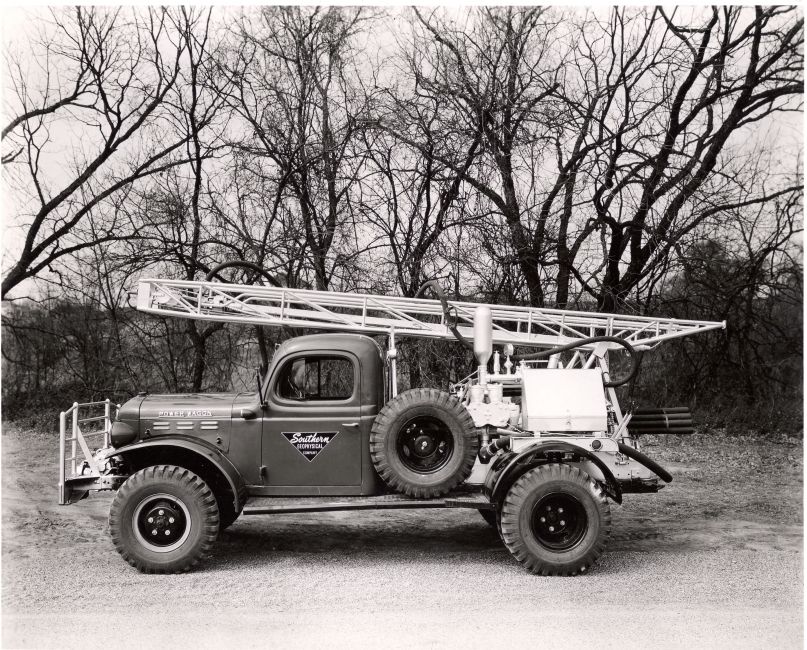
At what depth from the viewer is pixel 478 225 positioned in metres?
12.7

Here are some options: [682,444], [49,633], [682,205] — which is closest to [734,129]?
[682,205]

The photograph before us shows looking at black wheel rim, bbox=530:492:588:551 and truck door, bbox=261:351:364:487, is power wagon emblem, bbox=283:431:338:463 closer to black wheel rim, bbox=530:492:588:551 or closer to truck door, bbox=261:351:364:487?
truck door, bbox=261:351:364:487

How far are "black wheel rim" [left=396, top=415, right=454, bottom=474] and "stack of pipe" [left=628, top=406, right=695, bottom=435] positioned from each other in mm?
1854

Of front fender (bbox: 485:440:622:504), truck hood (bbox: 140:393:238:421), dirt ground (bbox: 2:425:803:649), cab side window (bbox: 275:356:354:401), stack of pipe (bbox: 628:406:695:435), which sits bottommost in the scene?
dirt ground (bbox: 2:425:803:649)

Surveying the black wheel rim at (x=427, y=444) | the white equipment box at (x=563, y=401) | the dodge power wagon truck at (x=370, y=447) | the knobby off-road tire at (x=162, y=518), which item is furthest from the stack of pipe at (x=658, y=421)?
the knobby off-road tire at (x=162, y=518)

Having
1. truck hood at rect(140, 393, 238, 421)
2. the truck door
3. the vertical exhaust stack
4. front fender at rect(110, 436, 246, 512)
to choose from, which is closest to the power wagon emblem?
the truck door

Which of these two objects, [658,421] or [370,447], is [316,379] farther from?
[658,421]

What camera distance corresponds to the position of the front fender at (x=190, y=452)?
6.17 meters

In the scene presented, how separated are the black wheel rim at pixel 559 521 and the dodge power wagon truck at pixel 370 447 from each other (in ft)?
0.03

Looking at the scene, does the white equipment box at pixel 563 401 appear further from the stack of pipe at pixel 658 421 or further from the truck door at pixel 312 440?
the truck door at pixel 312 440

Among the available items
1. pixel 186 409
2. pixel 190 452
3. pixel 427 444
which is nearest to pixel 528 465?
pixel 427 444

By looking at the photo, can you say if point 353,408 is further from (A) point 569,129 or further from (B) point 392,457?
(A) point 569,129

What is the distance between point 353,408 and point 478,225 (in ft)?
22.9

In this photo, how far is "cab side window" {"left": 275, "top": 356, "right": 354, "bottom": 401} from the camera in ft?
21.6
